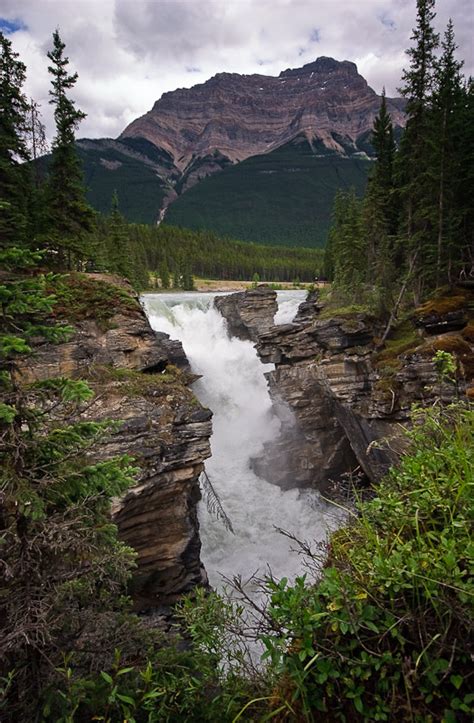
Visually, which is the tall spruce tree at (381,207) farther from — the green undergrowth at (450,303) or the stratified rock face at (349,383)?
the stratified rock face at (349,383)

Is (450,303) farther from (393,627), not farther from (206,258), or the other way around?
(206,258)

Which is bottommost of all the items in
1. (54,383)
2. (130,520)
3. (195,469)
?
(130,520)

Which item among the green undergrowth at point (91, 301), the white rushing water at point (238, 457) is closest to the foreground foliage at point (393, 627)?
the white rushing water at point (238, 457)

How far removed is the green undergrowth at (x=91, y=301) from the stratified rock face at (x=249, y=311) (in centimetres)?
2762

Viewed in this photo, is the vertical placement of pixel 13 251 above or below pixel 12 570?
above

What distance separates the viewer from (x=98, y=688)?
12.1 feet

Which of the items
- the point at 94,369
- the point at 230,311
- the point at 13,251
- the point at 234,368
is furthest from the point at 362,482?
the point at 230,311

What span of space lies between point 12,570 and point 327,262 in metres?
70.3

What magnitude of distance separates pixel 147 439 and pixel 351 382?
1208 centimetres

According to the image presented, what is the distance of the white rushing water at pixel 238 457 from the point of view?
1697cm

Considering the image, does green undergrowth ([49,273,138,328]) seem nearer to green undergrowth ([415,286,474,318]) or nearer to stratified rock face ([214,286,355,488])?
stratified rock face ([214,286,355,488])

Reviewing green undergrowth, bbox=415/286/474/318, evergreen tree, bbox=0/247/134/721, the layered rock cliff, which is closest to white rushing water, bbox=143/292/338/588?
the layered rock cliff

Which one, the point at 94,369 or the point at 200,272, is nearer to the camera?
the point at 94,369

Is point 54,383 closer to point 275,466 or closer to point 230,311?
point 275,466
